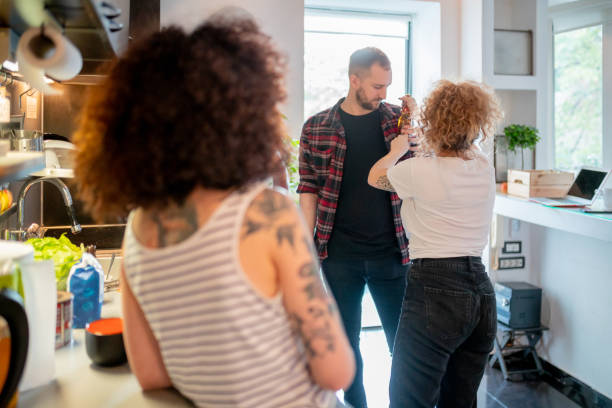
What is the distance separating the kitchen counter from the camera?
3.01 ft

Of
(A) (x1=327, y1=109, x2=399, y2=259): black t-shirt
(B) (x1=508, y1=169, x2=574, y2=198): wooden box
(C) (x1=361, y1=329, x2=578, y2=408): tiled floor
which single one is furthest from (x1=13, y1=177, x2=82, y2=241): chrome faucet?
(B) (x1=508, y1=169, x2=574, y2=198): wooden box

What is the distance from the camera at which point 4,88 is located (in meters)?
1.72

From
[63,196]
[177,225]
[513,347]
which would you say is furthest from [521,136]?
[177,225]

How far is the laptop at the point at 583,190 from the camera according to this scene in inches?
109

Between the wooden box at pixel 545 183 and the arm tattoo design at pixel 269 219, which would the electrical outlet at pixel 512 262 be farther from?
the arm tattoo design at pixel 269 219

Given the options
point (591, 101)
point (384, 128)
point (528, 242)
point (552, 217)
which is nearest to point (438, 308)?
point (384, 128)

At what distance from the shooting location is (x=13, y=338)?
76 centimetres

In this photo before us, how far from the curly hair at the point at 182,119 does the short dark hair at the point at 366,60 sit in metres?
1.47

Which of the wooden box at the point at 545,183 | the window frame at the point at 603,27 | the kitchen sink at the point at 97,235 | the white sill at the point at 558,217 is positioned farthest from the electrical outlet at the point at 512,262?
the kitchen sink at the point at 97,235

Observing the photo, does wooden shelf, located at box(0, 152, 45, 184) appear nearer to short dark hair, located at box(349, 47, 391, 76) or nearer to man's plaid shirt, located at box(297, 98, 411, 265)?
man's plaid shirt, located at box(297, 98, 411, 265)

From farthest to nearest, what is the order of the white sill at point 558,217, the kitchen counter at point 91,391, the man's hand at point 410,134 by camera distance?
the white sill at point 558,217, the man's hand at point 410,134, the kitchen counter at point 91,391

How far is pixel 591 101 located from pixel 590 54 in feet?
0.94

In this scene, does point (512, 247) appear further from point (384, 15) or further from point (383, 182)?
point (384, 15)

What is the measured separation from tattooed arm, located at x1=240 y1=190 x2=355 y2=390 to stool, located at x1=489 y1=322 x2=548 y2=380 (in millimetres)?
2637
